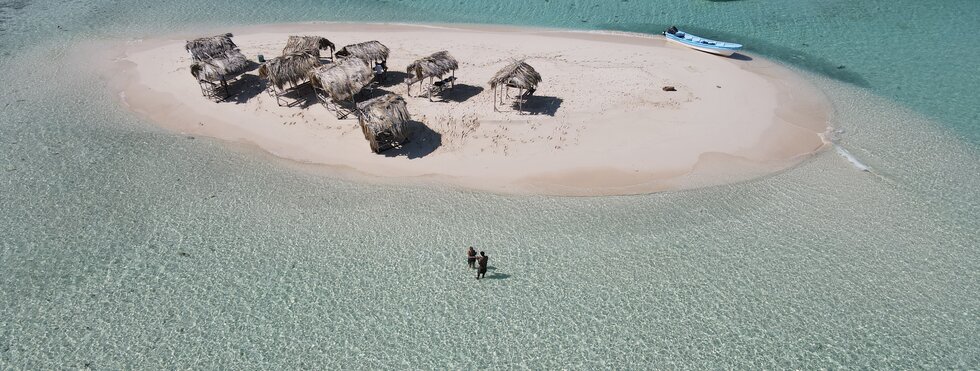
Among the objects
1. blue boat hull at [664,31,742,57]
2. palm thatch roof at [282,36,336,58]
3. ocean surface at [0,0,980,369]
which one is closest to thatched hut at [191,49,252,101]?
palm thatch roof at [282,36,336,58]

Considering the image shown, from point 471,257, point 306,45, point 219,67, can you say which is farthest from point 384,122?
point 219,67

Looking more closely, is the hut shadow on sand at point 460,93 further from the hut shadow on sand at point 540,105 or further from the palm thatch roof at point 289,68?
the palm thatch roof at point 289,68

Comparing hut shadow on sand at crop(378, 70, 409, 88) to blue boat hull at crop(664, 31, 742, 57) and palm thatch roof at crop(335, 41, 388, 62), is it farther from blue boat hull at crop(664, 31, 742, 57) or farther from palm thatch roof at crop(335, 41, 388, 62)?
blue boat hull at crop(664, 31, 742, 57)

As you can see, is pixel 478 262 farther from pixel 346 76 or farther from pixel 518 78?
pixel 346 76

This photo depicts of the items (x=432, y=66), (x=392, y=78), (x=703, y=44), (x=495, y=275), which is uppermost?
(x=703, y=44)

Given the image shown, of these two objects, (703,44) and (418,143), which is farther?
(703,44)

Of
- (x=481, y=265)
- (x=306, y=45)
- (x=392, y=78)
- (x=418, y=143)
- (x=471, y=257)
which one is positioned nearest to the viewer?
(x=481, y=265)
